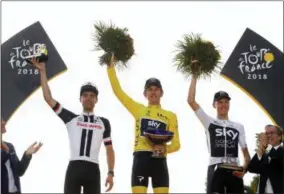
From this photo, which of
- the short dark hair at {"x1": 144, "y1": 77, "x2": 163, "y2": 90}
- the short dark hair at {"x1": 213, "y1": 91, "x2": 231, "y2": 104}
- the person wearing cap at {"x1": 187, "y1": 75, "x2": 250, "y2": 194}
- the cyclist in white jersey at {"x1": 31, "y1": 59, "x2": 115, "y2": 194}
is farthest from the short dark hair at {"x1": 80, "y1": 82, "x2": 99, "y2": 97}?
the short dark hair at {"x1": 213, "y1": 91, "x2": 231, "y2": 104}

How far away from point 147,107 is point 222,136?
1150 mm

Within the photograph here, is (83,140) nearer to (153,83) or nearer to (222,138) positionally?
(153,83)

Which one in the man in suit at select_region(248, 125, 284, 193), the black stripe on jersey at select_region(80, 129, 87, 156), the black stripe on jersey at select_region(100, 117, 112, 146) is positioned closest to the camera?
the black stripe on jersey at select_region(80, 129, 87, 156)

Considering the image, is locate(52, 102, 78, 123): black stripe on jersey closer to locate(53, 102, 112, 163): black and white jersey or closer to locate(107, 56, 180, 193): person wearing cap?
locate(53, 102, 112, 163): black and white jersey

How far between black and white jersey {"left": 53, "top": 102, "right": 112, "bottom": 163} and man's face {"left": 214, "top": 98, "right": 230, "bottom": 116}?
5.43 ft

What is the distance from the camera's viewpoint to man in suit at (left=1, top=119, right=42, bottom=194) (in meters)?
8.97

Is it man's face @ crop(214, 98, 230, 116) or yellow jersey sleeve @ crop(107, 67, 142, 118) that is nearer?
yellow jersey sleeve @ crop(107, 67, 142, 118)

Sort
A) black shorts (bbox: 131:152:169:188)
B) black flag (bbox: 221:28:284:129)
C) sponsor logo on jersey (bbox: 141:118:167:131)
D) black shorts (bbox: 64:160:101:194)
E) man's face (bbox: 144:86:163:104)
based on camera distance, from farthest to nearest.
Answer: black flag (bbox: 221:28:284:129) < man's face (bbox: 144:86:163:104) < sponsor logo on jersey (bbox: 141:118:167:131) < black shorts (bbox: 131:152:169:188) < black shorts (bbox: 64:160:101:194)

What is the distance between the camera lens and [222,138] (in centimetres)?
942

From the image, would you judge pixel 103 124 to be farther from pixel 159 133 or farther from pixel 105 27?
pixel 105 27

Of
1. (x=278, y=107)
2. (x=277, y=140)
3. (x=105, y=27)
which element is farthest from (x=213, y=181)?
(x=278, y=107)

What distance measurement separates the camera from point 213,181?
363 inches

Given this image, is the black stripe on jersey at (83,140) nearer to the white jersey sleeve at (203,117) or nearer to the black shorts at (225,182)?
the white jersey sleeve at (203,117)

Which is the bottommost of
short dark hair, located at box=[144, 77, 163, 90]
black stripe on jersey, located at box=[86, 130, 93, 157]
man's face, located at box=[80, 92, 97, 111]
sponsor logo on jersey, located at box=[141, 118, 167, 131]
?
black stripe on jersey, located at box=[86, 130, 93, 157]
